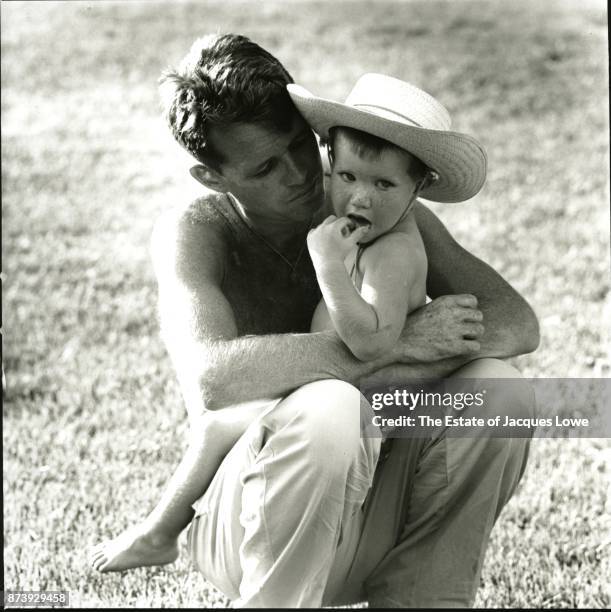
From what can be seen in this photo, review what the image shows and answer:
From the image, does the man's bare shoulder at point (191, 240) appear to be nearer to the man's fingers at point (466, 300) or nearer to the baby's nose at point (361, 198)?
the baby's nose at point (361, 198)

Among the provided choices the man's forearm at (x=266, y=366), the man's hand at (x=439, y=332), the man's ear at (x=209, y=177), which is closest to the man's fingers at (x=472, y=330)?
the man's hand at (x=439, y=332)

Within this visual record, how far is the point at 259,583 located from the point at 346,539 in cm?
34

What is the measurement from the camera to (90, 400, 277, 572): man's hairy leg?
9.61ft

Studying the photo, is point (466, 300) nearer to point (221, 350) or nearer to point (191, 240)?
point (221, 350)

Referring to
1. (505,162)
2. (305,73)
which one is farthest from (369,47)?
(505,162)

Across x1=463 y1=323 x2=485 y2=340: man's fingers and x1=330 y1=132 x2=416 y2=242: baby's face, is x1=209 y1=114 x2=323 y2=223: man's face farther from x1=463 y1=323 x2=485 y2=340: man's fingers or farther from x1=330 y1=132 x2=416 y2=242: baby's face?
x1=463 y1=323 x2=485 y2=340: man's fingers

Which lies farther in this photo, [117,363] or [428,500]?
[117,363]

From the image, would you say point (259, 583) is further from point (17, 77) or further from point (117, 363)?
point (17, 77)

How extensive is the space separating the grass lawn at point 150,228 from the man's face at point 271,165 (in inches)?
11.9

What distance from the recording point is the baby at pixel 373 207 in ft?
9.05

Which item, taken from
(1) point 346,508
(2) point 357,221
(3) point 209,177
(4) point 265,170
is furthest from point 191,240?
(1) point 346,508

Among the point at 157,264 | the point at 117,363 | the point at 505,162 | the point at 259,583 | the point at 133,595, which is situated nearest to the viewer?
the point at 259,583

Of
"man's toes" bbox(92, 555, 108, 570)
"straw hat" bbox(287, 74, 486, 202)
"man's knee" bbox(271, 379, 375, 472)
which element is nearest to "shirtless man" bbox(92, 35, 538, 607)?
"man's knee" bbox(271, 379, 375, 472)

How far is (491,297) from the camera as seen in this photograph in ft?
10.6
